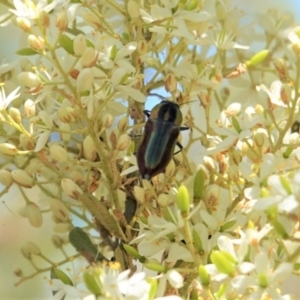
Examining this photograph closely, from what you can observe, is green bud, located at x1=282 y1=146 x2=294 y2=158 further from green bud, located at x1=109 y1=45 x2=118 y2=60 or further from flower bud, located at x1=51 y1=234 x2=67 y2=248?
flower bud, located at x1=51 y1=234 x2=67 y2=248

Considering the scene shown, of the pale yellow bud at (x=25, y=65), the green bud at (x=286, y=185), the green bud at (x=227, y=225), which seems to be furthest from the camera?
the pale yellow bud at (x=25, y=65)

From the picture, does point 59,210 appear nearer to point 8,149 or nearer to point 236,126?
point 8,149

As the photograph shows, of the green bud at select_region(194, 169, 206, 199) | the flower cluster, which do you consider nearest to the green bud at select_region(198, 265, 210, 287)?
the flower cluster

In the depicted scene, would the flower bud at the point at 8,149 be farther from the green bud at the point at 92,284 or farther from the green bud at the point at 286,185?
the green bud at the point at 286,185

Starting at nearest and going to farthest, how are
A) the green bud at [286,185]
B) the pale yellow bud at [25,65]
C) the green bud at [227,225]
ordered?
the green bud at [286,185] < the green bud at [227,225] < the pale yellow bud at [25,65]

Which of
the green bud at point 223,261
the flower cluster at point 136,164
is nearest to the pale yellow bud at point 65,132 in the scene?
the flower cluster at point 136,164

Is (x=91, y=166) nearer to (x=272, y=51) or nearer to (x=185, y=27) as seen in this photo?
(x=185, y=27)
